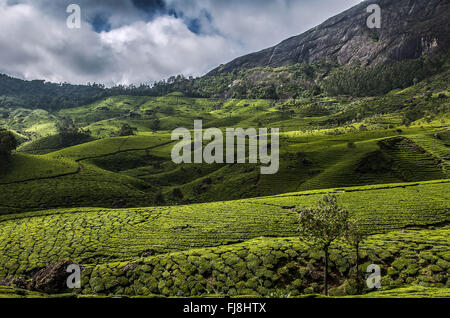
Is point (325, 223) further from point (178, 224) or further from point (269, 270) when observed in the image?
point (178, 224)

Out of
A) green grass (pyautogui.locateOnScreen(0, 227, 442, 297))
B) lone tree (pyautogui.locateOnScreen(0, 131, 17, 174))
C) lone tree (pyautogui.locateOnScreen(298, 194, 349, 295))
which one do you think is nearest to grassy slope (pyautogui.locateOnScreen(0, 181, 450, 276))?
green grass (pyautogui.locateOnScreen(0, 227, 442, 297))

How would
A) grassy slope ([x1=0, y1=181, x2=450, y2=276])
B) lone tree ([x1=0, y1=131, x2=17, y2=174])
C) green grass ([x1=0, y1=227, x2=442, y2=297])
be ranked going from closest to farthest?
green grass ([x1=0, y1=227, x2=442, y2=297])
grassy slope ([x1=0, y1=181, x2=450, y2=276])
lone tree ([x1=0, y1=131, x2=17, y2=174])

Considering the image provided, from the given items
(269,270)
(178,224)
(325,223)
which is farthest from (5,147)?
(325,223)

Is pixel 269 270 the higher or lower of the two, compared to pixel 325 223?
lower

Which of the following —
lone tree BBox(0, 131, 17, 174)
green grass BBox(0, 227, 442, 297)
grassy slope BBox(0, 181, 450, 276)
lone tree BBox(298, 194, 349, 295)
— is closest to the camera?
lone tree BBox(298, 194, 349, 295)

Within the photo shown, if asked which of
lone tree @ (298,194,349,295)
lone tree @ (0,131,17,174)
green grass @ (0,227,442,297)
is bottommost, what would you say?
green grass @ (0,227,442,297)

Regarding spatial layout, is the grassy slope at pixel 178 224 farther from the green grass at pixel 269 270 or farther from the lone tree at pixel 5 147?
the lone tree at pixel 5 147

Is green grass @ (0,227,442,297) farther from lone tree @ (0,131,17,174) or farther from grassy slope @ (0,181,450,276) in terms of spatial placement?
lone tree @ (0,131,17,174)

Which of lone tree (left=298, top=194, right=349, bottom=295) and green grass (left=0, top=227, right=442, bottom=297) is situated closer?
lone tree (left=298, top=194, right=349, bottom=295)

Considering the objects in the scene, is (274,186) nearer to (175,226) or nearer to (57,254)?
(175,226)

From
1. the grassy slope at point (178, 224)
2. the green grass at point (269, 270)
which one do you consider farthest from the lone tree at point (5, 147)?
the green grass at point (269, 270)
